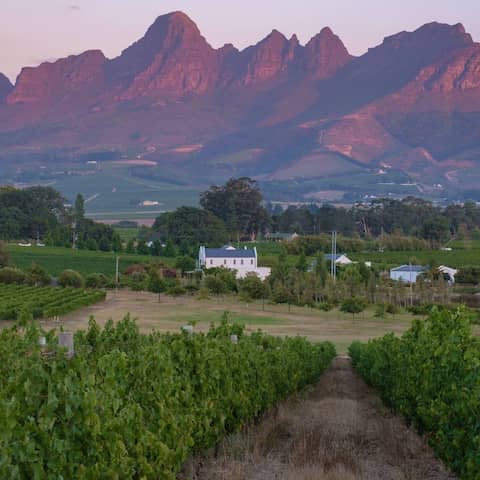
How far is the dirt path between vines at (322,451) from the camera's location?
11078 mm

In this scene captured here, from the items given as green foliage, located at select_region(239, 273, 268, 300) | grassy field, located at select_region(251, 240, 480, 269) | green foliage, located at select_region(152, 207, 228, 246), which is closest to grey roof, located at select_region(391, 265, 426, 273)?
grassy field, located at select_region(251, 240, 480, 269)

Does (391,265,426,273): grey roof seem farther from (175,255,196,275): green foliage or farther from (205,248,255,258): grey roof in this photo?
(175,255,196,275): green foliage

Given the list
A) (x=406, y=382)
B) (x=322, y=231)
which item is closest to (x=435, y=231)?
(x=322, y=231)

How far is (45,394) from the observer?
24.8 feet

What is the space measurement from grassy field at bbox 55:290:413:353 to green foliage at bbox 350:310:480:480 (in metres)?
26.1

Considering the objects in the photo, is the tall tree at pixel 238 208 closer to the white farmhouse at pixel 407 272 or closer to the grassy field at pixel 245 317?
the white farmhouse at pixel 407 272

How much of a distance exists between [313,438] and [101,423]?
20.6 feet

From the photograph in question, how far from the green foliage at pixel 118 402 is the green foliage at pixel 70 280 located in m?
58.6

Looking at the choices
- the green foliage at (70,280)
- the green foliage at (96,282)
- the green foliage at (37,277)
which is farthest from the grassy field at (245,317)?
the green foliage at (37,277)

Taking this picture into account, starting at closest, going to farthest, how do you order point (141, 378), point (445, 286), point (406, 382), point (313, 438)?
point (141, 378) < point (313, 438) < point (406, 382) < point (445, 286)

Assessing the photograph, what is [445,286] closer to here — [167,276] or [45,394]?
[167,276]

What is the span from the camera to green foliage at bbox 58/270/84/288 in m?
73.4

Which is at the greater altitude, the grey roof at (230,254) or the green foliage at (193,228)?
the green foliage at (193,228)

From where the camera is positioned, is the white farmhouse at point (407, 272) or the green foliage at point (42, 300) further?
the white farmhouse at point (407, 272)
